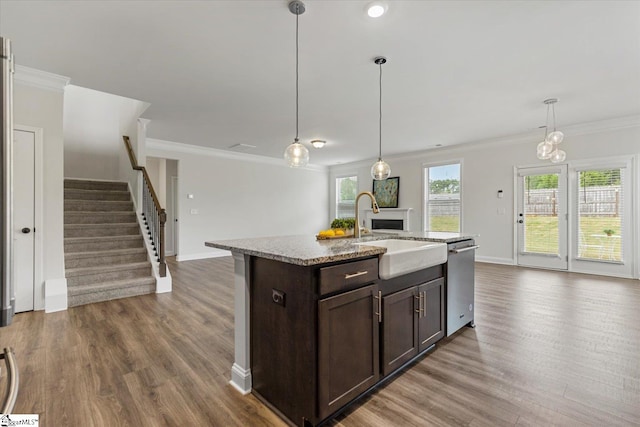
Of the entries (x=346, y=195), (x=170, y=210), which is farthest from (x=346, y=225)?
(x=346, y=195)

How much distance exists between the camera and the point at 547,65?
10.2 feet

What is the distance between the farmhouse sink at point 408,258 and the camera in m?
1.89

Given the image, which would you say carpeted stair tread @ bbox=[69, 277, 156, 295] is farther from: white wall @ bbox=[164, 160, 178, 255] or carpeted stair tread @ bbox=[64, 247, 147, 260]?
white wall @ bbox=[164, 160, 178, 255]

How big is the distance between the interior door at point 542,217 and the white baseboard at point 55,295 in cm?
749

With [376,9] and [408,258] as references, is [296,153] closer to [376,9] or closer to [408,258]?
[376,9]

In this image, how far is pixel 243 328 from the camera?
6.49 ft

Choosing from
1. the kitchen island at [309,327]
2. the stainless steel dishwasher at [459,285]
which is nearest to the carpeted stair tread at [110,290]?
the kitchen island at [309,327]

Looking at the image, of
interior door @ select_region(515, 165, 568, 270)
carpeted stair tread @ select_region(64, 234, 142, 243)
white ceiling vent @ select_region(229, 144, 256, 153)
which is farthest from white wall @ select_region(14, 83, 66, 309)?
interior door @ select_region(515, 165, 568, 270)

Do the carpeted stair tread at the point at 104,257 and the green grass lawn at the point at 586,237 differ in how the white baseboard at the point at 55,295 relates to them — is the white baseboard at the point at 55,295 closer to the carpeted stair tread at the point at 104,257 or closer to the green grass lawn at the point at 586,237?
the carpeted stair tread at the point at 104,257

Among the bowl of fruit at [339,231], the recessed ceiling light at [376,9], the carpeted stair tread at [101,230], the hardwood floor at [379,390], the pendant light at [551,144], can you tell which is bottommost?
the hardwood floor at [379,390]

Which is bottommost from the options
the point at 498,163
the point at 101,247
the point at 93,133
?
the point at 101,247

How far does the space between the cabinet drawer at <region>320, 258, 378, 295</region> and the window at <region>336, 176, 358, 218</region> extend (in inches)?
299

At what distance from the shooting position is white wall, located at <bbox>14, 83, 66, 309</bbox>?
11.3 ft

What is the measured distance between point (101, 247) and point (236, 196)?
142 inches
